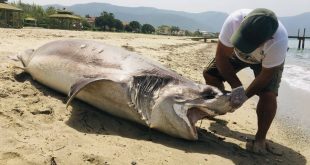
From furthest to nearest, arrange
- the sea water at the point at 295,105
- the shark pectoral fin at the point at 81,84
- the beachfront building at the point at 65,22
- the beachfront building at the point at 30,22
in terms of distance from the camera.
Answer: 1. the beachfront building at the point at 65,22
2. the beachfront building at the point at 30,22
3. the sea water at the point at 295,105
4. the shark pectoral fin at the point at 81,84

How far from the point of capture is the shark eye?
4.43 metres

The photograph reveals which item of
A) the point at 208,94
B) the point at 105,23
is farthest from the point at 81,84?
the point at 105,23

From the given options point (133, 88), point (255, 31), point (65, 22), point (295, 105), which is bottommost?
point (295, 105)

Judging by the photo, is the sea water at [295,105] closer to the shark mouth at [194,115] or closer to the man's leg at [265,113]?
the man's leg at [265,113]

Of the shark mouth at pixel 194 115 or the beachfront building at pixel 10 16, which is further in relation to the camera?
the beachfront building at pixel 10 16

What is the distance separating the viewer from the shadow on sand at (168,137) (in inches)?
177

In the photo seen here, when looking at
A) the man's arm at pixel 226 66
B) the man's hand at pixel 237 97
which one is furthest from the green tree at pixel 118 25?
the man's hand at pixel 237 97

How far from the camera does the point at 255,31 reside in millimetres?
4027

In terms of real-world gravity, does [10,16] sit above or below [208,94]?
above

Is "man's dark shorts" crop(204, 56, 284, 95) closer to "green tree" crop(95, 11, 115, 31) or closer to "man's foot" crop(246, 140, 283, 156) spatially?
"man's foot" crop(246, 140, 283, 156)

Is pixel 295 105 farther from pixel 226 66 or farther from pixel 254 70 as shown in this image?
pixel 226 66

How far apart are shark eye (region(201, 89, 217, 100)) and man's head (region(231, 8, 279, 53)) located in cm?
61

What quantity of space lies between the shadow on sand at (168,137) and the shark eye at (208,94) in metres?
0.57

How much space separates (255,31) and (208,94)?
889 mm
